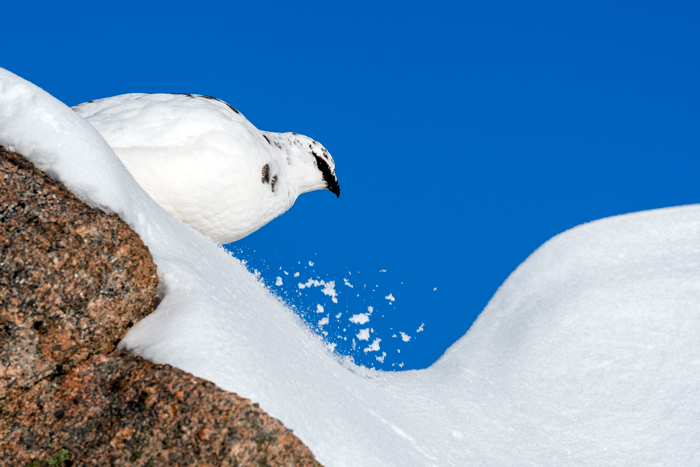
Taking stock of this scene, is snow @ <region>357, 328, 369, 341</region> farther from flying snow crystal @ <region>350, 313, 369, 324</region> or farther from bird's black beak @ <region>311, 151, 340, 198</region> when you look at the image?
bird's black beak @ <region>311, 151, 340, 198</region>

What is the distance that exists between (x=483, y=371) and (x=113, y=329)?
343 centimetres

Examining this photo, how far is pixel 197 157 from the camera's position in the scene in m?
3.53

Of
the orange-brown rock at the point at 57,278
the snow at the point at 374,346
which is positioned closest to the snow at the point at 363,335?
the snow at the point at 374,346

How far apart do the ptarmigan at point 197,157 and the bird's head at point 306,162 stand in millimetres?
403

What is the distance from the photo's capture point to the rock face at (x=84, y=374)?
161 centimetres

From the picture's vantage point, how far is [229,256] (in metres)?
3.16

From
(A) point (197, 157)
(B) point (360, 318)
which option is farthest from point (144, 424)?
(B) point (360, 318)

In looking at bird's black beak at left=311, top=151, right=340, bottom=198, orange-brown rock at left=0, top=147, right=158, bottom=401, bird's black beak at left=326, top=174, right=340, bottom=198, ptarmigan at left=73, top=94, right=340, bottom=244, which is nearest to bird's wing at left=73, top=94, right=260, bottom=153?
ptarmigan at left=73, top=94, right=340, bottom=244

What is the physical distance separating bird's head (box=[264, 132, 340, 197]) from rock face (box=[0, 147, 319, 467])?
278 centimetres

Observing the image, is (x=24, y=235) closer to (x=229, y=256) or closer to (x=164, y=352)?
(x=164, y=352)

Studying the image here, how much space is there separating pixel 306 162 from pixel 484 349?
2.53 m

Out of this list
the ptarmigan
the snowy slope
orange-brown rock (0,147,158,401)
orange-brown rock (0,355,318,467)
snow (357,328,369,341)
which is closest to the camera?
orange-brown rock (0,355,318,467)

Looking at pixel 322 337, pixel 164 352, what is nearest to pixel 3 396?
pixel 164 352

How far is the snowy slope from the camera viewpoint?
1.95 meters
